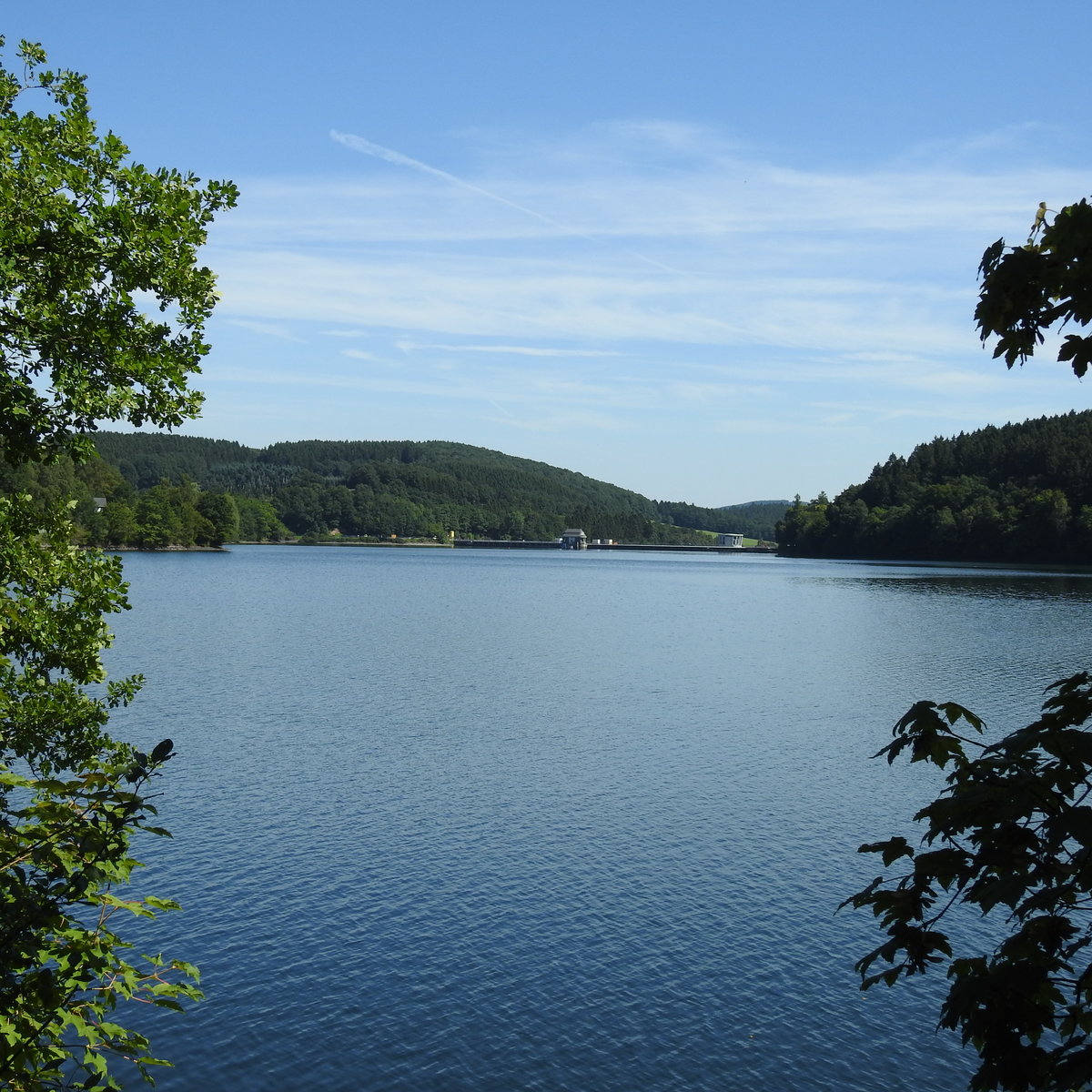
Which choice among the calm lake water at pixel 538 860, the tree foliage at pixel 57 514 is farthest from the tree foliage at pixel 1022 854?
the calm lake water at pixel 538 860

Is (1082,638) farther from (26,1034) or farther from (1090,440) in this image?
(1090,440)

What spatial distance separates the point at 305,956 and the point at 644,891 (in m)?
8.19

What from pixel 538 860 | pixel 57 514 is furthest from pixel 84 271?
pixel 538 860

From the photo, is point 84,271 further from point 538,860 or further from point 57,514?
point 538,860

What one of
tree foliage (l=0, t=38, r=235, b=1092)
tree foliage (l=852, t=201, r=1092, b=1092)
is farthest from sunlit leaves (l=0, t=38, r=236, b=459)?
tree foliage (l=852, t=201, r=1092, b=1092)

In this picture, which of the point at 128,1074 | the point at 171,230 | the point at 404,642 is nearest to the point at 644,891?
the point at 128,1074

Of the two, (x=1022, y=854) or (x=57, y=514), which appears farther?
(x=57, y=514)

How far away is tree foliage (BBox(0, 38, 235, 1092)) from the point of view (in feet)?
29.2

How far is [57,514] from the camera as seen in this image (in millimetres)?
13023

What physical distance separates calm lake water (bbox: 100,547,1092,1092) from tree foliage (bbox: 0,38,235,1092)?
8.16 m

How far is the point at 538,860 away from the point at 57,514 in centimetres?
1773

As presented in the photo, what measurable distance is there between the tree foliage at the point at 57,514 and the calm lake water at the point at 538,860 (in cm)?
816

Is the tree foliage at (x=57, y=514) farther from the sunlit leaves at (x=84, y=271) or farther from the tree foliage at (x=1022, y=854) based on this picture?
the tree foliage at (x=1022, y=854)

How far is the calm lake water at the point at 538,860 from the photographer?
18.1 metres
